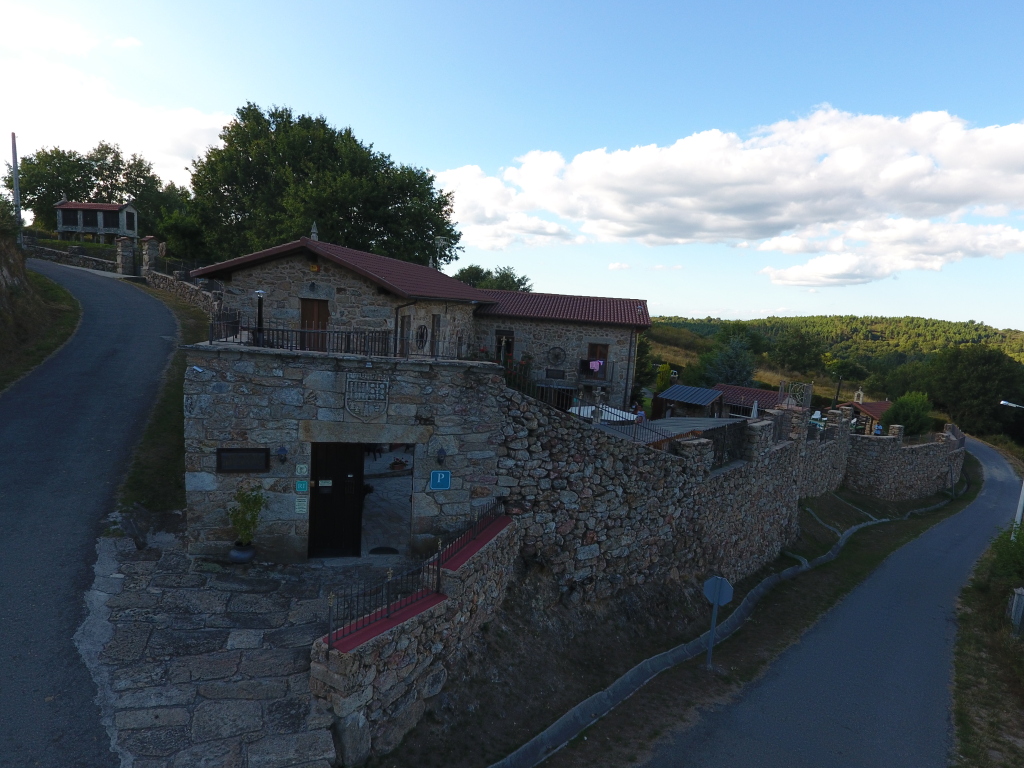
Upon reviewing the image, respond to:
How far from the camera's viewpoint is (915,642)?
15867mm

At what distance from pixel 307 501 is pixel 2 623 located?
4.36 metres

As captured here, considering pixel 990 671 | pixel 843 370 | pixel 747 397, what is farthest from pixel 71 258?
pixel 843 370

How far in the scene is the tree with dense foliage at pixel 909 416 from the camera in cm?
4247

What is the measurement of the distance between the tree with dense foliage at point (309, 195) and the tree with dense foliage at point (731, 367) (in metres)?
22.5

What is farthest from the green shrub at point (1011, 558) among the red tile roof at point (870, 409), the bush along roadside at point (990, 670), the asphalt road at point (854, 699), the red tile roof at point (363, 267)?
the red tile roof at point (870, 409)

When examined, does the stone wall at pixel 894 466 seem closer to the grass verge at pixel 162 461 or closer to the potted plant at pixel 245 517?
the potted plant at pixel 245 517

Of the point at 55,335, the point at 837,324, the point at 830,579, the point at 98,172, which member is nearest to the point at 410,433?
the point at 830,579

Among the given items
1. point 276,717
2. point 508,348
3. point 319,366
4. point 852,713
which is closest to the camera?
point 276,717

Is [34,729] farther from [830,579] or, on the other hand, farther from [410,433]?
[830,579]

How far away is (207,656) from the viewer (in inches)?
309

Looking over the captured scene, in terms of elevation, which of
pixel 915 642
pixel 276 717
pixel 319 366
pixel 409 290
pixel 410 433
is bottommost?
pixel 915 642

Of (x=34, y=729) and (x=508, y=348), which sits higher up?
(x=508, y=348)

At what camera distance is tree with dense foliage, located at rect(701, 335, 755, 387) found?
45469 mm

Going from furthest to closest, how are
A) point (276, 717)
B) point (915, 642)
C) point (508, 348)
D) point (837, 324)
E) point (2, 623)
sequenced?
point (837, 324) → point (508, 348) → point (915, 642) → point (2, 623) → point (276, 717)
